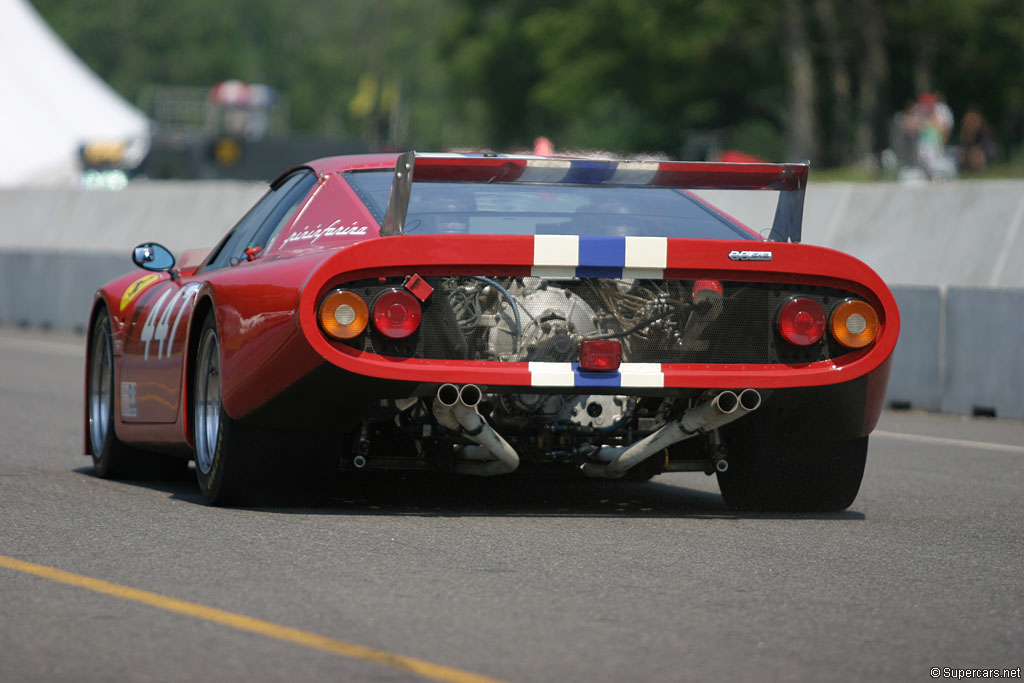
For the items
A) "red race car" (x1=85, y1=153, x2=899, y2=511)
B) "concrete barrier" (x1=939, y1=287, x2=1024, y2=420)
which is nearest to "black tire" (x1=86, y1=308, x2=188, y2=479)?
"red race car" (x1=85, y1=153, x2=899, y2=511)

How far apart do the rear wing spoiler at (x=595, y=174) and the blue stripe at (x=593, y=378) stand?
713 mm

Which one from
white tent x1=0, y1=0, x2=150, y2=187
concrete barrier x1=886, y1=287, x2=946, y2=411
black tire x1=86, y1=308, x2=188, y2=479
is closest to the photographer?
black tire x1=86, y1=308, x2=188, y2=479

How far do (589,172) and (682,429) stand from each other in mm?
969

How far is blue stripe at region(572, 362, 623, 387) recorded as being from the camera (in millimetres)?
6461

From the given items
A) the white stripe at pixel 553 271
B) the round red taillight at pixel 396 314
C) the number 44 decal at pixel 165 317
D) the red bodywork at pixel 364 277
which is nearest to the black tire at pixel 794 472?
the red bodywork at pixel 364 277

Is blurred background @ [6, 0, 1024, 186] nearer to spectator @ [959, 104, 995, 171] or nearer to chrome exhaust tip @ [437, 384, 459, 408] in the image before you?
spectator @ [959, 104, 995, 171]

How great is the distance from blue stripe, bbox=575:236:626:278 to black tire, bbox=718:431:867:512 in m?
1.04

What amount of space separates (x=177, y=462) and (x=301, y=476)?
1723mm

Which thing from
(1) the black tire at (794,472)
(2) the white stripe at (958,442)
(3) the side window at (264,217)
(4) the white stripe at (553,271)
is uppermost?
(3) the side window at (264,217)

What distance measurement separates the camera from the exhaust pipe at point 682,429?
21.7ft

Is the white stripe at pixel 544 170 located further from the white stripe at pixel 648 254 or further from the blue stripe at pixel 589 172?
the white stripe at pixel 648 254

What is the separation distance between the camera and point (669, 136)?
70.7m

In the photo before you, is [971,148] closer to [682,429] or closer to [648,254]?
[682,429]

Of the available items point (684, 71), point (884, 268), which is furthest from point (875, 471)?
point (684, 71)
